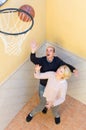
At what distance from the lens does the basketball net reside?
207 cm

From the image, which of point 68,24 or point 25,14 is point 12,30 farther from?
point 68,24

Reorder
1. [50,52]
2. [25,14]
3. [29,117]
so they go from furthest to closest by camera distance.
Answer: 1. [29,117]
2. [50,52]
3. [25,14]

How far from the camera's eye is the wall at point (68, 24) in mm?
2279

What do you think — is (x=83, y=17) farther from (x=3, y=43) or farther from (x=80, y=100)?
(x=80, y=100)

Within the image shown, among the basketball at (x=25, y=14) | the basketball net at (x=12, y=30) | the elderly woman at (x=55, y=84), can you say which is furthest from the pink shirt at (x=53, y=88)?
the basketball at (x=25, y=14)

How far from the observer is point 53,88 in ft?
7.79

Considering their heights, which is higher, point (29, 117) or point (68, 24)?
point (68, 24)

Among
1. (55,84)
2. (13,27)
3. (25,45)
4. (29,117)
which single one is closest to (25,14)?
(13,27)

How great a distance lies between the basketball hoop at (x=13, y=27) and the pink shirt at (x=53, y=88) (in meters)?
0.31

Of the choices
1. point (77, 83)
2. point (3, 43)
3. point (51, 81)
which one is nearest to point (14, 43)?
point (3, 43)

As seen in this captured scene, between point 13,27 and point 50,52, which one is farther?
point 50,52

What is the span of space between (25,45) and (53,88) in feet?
1.37

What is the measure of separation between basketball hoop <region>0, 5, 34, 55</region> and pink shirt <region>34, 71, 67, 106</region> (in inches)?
12.3

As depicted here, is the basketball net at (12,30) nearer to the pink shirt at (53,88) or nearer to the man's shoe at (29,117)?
the pink shirt at (53,88)
